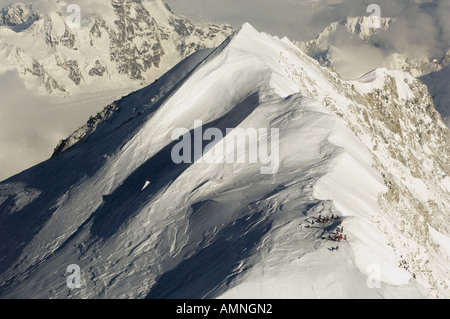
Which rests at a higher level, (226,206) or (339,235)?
(226,206)

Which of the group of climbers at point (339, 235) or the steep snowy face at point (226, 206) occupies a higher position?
the steep snowy face at point (226, 206)

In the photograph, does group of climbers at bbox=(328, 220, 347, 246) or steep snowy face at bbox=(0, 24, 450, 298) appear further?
group of climbers at bbox=(328, 220, 347, 246)

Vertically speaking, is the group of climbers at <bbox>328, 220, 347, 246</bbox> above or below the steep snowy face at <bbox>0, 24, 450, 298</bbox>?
below

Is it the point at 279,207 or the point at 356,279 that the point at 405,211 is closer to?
the point at 279,207

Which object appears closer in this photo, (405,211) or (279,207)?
(279,207)

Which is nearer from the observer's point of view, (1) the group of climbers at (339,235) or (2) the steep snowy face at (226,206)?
(2) the steep snowy face at (226,206)

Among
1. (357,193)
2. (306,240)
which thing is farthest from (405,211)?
(306,240)

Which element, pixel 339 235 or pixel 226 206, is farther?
pixel 226 206
